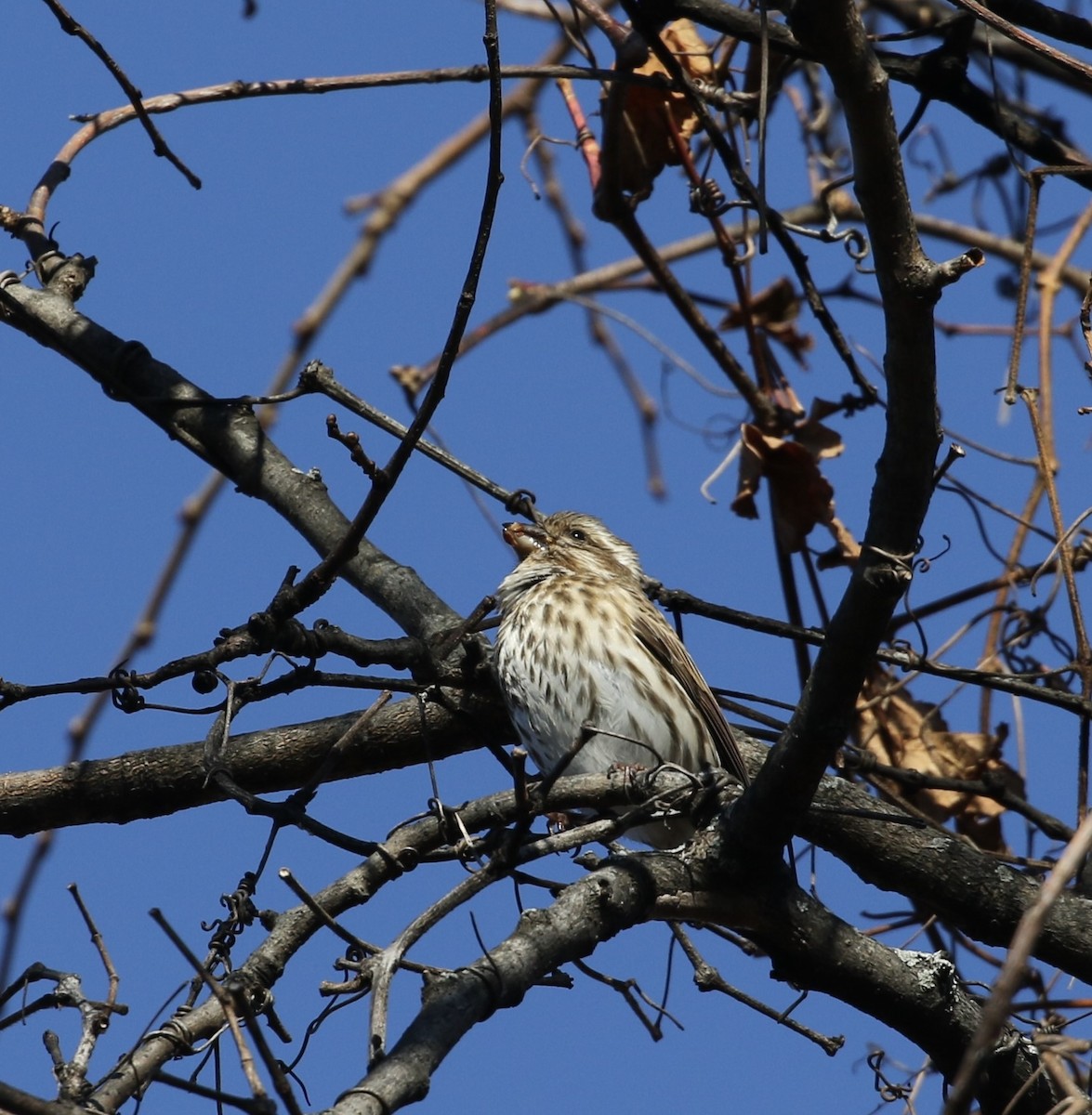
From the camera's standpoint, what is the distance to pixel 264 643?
10.8 ft

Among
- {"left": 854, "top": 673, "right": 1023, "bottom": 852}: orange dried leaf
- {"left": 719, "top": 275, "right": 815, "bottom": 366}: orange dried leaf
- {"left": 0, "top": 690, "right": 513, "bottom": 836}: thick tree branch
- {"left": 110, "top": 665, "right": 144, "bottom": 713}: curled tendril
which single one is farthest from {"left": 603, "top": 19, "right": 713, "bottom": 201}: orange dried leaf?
{"left": 110, "top": 665, "right": 144, "bottom": 713}: curled tendril

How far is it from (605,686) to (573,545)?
0.97 meters

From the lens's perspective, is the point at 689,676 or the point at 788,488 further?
the point at 788,488

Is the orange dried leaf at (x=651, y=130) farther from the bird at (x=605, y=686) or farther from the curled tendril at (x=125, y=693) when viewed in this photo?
the curled tendril at (x=125, y=693)

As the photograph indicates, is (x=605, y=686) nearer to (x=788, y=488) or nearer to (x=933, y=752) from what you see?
(x=788, y=488)

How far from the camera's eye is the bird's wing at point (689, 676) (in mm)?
4504

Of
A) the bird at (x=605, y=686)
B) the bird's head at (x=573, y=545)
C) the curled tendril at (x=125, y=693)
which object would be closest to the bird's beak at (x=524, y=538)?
the bird's head at (x=573, y=545)

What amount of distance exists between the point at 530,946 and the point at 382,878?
0.58 m

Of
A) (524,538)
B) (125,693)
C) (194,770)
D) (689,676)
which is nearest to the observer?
(125,693)

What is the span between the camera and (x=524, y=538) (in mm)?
5738

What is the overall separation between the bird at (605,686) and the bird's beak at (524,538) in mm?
408

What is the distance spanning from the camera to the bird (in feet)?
15.4

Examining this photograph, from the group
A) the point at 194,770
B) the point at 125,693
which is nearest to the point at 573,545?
the point at 194,770

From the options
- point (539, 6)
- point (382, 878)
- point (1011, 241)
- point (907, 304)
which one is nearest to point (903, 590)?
point (907, 304)
